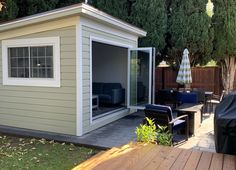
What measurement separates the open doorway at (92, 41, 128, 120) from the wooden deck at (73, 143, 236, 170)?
5.55 m

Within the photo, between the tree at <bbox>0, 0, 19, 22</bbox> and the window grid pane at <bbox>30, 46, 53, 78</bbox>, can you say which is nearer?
the window grid pane at <bbox>30, 46, 53, 78</bbox>

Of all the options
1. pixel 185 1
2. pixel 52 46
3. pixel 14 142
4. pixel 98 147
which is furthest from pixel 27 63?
pixel 185 1

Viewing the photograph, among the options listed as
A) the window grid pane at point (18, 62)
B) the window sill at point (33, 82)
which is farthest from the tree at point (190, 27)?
the window grid pane at point (18, 62)

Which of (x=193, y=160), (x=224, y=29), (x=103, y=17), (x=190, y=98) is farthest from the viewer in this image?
(x=224, y=29)

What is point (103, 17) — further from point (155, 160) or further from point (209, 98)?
point (209, 98)

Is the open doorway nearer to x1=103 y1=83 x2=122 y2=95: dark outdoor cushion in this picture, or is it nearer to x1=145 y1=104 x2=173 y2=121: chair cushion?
x1=103 y1=83 x2=122 y2=95: dark outdoor cushion

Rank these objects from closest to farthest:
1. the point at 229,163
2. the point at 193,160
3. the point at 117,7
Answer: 1. the point at 229,163
2. the point at 193,160
3. the point at 117,7

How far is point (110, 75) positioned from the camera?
33.7 feet

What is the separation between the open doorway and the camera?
9.33m

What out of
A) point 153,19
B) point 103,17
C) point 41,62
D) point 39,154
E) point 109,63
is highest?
point 153,19

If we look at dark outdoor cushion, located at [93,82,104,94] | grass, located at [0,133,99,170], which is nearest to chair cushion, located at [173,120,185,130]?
grass, located at [0,133,99,170]

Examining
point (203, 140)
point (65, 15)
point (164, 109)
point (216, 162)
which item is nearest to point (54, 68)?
point (65, 15)

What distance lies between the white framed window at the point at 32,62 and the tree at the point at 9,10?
10.7 feet

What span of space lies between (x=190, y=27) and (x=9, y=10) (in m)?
7.00
